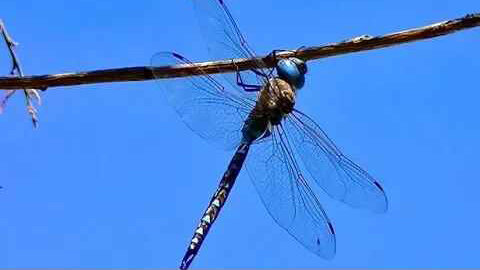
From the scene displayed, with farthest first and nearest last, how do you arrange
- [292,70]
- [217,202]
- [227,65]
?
[217,202]
[292,70]
[227,65]

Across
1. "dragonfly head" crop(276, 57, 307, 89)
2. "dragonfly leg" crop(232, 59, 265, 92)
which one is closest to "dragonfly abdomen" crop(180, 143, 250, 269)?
"dragonfly leg" crop(232, 59, 265, 92)

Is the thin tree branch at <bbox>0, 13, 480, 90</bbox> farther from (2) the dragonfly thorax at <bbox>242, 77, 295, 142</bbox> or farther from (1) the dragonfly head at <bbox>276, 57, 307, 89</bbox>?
(2) the dragonfly thorax at <bbox>242, 77, 295, 142</bbox>

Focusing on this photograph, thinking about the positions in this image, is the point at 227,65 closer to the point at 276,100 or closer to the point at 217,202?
the point at 276,100

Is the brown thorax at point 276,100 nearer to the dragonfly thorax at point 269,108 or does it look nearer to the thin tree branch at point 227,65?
the dragonfly thorax at point 269,108

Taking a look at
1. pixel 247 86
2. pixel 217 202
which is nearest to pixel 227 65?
pixel 247 86

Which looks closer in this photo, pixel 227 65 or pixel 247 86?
pixel 227 65

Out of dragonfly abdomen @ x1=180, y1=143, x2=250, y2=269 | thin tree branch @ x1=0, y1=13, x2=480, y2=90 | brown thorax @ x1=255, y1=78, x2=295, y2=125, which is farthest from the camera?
brown thorax @ x1=255, y1=78, x2=295, y2=125

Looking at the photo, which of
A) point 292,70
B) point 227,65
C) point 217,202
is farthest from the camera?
point 217,202

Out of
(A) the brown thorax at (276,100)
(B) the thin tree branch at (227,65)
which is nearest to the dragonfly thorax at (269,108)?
(A) the brown thorax at (276,100)
